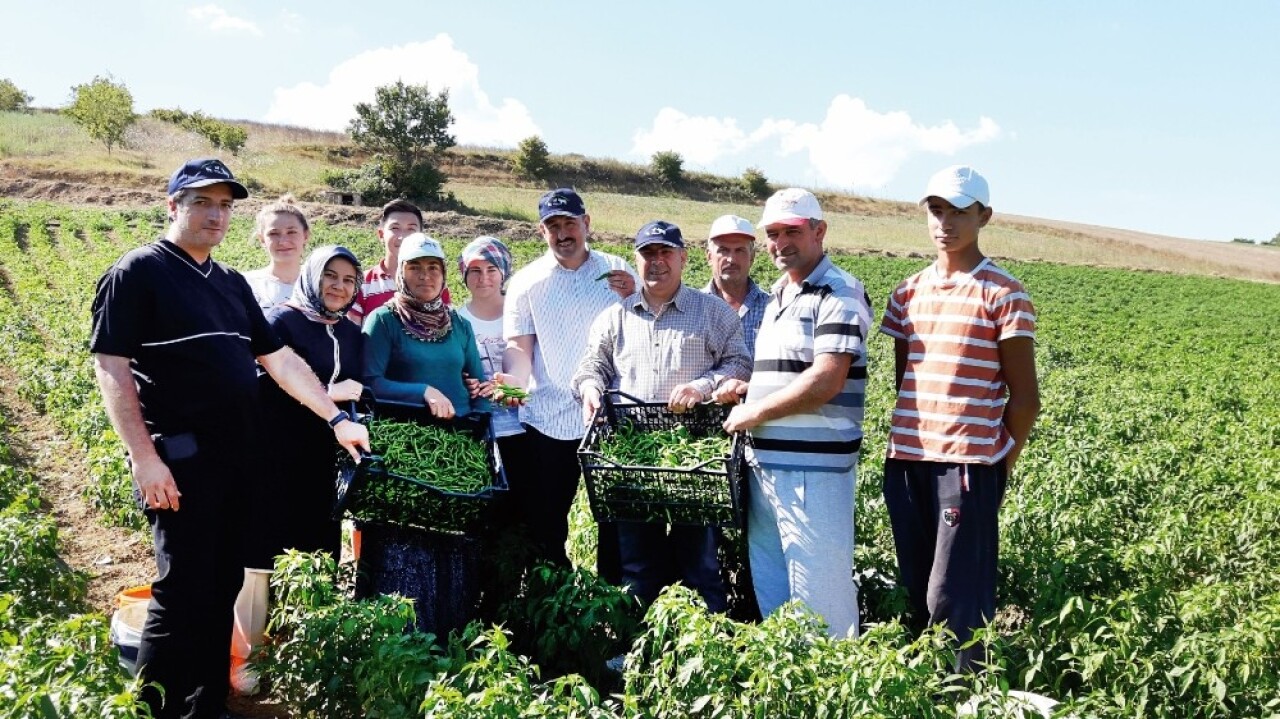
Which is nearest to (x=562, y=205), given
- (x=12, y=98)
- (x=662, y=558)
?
(x=662, y=558)

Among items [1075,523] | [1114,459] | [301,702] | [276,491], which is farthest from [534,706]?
[1114,459]

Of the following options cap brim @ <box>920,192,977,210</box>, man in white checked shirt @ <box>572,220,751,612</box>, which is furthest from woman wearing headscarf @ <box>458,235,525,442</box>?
cap brim @ <box>920,192,977,210</box>

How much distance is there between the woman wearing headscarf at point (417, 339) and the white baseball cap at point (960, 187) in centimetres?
234

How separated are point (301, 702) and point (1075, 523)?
4.48m

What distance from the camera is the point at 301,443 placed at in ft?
14.3

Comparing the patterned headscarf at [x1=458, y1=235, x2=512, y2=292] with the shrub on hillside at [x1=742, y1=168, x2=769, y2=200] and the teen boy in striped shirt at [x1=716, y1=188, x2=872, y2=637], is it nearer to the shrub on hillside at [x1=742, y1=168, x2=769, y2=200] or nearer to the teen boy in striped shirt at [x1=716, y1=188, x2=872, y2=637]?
the teen boy in striped shirt at [x1=716, y1=188, x2=872, y2=637]

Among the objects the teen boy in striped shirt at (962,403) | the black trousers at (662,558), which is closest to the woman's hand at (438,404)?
the black trousers at (662,558)

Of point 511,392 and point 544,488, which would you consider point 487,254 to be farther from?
point 544,488

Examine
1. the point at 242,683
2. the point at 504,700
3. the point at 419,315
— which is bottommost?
the point at 242,683

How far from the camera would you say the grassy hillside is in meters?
43.6

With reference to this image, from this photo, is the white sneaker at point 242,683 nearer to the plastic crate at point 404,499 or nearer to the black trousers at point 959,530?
the plastic crate at point 404,499

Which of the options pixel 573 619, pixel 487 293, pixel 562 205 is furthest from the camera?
pixel 487 293

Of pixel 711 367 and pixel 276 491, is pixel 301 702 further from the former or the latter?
pixel 711 367

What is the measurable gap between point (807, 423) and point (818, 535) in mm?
479
